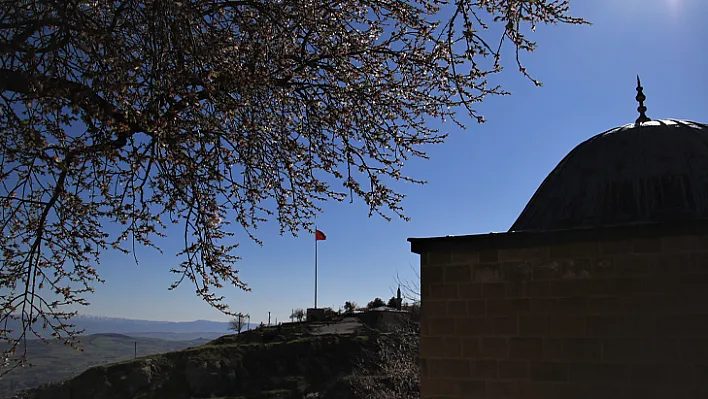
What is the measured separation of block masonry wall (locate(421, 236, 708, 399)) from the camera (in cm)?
548

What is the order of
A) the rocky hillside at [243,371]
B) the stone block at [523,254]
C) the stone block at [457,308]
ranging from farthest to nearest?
the rocky hillside at [243,371], the stone block at [457,308], the stone block at [523,254]

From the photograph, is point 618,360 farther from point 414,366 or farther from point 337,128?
point 414,366

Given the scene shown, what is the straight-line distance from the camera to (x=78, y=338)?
582 centimetres

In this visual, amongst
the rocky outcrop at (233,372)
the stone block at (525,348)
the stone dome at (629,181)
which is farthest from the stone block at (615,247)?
the rocky outcrop at (233,372)

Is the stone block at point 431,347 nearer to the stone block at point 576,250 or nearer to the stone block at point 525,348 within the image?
the stone block at point 525,348

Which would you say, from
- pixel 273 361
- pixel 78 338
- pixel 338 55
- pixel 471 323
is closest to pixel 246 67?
pixel 338 55

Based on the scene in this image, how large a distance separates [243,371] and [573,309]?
4398cm

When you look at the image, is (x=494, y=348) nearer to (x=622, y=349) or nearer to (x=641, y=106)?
(x=622, y=349)

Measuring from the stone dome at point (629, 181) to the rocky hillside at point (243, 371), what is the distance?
105ft

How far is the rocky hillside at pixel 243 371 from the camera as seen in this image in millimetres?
42469

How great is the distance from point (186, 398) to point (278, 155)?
43.7 metres

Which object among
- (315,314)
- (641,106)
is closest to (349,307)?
(315,314)

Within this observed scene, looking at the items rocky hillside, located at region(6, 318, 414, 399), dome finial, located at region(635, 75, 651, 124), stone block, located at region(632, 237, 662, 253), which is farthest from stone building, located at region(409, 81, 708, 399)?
rocky hillside, located at region(6, 318, 414, 399)

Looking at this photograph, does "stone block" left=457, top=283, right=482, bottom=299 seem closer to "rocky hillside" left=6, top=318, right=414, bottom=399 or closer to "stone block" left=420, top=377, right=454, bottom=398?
"stone block" left=420, top=377, right=454, bottom=398
